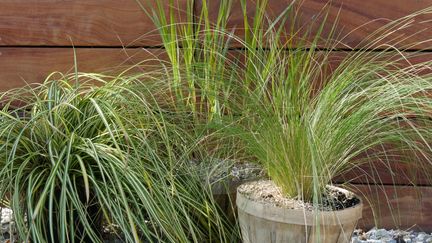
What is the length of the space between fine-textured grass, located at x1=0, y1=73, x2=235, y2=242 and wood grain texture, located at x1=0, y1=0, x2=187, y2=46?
0.50 meters

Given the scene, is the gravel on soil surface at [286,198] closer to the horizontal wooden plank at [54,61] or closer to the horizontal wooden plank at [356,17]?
the horizontal wooden plank at [356,17]

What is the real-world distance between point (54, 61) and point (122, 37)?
0.30 metres

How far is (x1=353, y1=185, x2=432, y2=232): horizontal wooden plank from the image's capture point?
2.25 metres

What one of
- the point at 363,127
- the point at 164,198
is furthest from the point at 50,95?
the point at 363,127

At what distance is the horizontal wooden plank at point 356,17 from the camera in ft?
7.13

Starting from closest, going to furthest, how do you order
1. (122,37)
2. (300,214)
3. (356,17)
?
(300,214) < (356,17) < (122,37)

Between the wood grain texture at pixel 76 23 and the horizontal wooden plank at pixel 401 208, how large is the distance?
3.35 feet

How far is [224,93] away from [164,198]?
35 centimetres

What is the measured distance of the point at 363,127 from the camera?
1.60 meters

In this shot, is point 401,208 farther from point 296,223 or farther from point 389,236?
point 296,223

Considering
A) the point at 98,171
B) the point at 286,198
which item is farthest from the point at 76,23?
the point at 286,198

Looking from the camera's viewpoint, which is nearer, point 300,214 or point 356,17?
point 300,214

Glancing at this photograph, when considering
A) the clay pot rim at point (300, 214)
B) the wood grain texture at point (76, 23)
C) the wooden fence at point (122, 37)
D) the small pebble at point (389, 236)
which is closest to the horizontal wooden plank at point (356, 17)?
the wooden fence at point (122, 37)

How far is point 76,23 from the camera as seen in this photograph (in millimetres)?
2355
